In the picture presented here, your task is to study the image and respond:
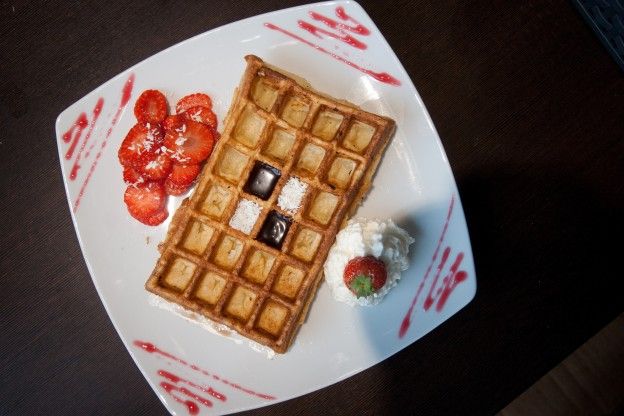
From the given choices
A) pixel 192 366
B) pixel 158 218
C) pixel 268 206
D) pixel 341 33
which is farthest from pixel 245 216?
pixel 341 33

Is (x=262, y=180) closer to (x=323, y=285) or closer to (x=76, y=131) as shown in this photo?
(x=323, y=285)

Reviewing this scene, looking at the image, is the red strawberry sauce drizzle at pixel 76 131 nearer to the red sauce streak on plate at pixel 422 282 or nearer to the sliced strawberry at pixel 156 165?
the sliced strawberry at pixel 156 165

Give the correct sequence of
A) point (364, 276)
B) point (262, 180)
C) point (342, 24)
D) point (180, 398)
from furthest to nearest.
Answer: point (180, 398) < point (342, 24) < point (262, 180) < point (364, 276)

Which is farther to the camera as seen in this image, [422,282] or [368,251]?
[422,282]

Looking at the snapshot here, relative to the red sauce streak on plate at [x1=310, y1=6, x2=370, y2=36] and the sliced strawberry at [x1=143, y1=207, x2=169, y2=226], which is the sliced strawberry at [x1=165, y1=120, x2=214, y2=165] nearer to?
the sliced strawberry at [x1=143, y1=207, x2=169, y2=226]

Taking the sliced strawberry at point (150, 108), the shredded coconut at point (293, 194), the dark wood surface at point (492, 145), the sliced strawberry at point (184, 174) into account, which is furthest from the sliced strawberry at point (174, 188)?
the dark wood surface at point (492, 145)

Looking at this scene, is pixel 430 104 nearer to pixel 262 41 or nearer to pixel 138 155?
pixel 262 41
